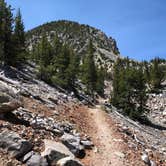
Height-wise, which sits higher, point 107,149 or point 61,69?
point 61,69

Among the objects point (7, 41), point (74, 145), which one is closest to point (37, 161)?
point (74, 145)

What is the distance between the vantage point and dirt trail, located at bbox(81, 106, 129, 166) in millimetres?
21378

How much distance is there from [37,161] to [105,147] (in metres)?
7.18

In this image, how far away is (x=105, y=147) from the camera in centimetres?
2400

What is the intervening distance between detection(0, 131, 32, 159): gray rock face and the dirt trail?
4.11 metres

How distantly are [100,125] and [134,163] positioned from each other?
9.33 metres

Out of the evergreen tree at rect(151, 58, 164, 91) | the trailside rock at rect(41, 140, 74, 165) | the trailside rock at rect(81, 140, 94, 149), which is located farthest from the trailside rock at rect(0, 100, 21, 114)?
the evergreen tree at rect(151, 58, 164, 91)

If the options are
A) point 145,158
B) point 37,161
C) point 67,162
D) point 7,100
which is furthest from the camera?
point 145,158

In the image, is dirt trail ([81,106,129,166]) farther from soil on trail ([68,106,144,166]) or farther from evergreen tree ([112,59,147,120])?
evergreen tree ([112,59,147,120])

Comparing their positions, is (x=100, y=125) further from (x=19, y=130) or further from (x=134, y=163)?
(x=19, y=130)

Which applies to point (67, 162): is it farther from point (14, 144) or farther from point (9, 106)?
point (9, 106)

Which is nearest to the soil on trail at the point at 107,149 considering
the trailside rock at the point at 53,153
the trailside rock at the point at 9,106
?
the trailside rock at the point at 53,153

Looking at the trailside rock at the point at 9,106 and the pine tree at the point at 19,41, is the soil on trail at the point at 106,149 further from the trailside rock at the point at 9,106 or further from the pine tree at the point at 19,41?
the pine tree at the point at 19,41

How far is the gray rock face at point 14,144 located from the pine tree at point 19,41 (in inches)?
1414
